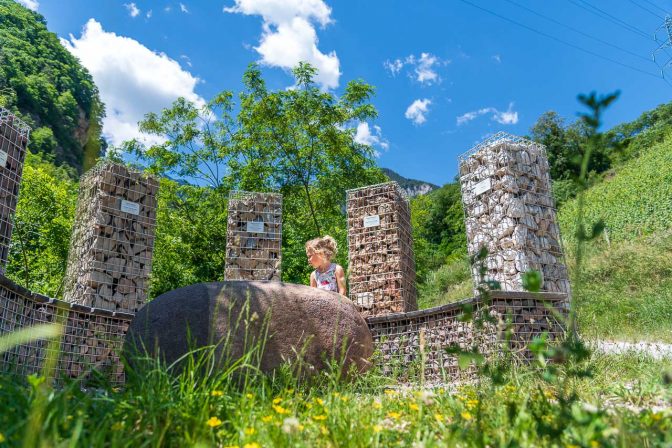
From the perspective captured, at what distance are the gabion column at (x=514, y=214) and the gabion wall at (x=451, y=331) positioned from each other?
101 centimetres

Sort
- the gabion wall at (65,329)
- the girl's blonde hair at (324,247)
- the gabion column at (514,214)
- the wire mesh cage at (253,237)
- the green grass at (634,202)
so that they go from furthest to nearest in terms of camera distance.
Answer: the green grass at (634,202), the wire mesh cage at (253,237), the gabion column at (514,214), the girl's blonde hair at (324,247), the gabion wall at (65,329)

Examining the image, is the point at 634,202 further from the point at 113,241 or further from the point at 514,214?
the point at 113,241

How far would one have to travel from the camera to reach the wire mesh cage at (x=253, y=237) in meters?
9.28

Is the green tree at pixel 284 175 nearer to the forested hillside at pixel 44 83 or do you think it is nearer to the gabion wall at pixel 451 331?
the gabion wall at pixel 451 331

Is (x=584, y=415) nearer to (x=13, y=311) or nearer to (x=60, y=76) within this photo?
(x=13, y=311)

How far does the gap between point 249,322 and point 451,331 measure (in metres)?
2.84

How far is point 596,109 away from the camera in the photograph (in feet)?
5.59

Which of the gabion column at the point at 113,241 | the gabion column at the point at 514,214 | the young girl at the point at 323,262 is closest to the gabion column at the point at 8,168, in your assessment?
the gabion column at the point at 113,241

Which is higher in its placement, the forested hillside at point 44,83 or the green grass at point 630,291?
the forested hillside at point 44,83

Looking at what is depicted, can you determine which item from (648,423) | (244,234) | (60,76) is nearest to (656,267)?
(244,234)

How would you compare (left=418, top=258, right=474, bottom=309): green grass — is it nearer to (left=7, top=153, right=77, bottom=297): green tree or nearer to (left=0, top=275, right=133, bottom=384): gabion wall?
(left=7, top=153, right=77, bottom=297): green tree

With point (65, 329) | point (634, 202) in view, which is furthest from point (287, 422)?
point (634, 202)

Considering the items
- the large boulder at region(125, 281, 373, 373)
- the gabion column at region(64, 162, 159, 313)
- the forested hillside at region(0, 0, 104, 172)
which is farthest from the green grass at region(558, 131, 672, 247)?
the forested hillside at region(0, 0, 104, 172)

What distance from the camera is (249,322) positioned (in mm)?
3949
